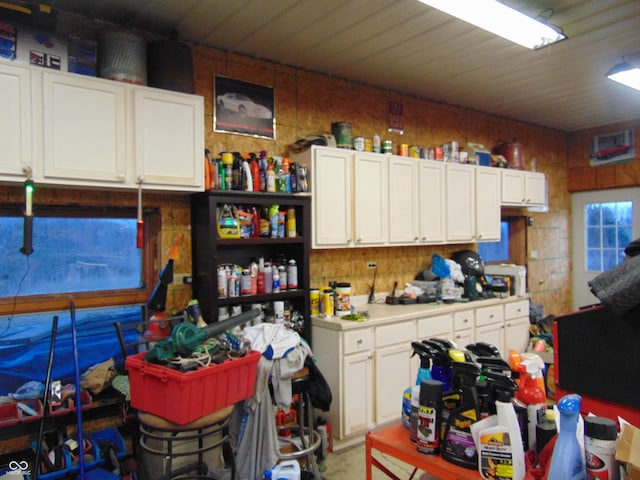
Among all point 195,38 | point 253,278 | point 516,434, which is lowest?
point 516,434

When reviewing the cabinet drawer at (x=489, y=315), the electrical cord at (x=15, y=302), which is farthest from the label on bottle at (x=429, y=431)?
the cabinet drawer at (x=489, y=315)

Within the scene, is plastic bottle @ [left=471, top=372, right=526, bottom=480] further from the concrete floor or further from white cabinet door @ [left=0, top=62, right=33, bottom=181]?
white cabinet door @ [left=0, top=62, right=33, bottom=181]

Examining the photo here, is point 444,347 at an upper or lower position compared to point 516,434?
upper

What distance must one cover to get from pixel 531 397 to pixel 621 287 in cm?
45

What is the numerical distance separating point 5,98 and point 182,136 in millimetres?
909

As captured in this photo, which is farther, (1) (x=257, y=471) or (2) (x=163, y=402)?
(1) (x=257, y=471)

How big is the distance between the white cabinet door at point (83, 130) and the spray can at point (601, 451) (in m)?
2.49

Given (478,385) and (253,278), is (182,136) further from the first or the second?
(478,385)

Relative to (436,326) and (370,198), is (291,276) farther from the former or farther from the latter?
(436,326)

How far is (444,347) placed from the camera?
170 cm

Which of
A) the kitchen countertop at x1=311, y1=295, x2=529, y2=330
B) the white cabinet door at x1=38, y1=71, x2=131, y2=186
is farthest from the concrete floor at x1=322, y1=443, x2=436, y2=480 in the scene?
the white cabinet door at x1=38, y1=71, x2=131, y2=186

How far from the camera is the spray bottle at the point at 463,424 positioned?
1455 millimetres

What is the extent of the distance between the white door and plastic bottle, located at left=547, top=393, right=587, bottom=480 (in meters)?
5.62

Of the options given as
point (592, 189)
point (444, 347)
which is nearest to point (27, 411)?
point (444, 347)
